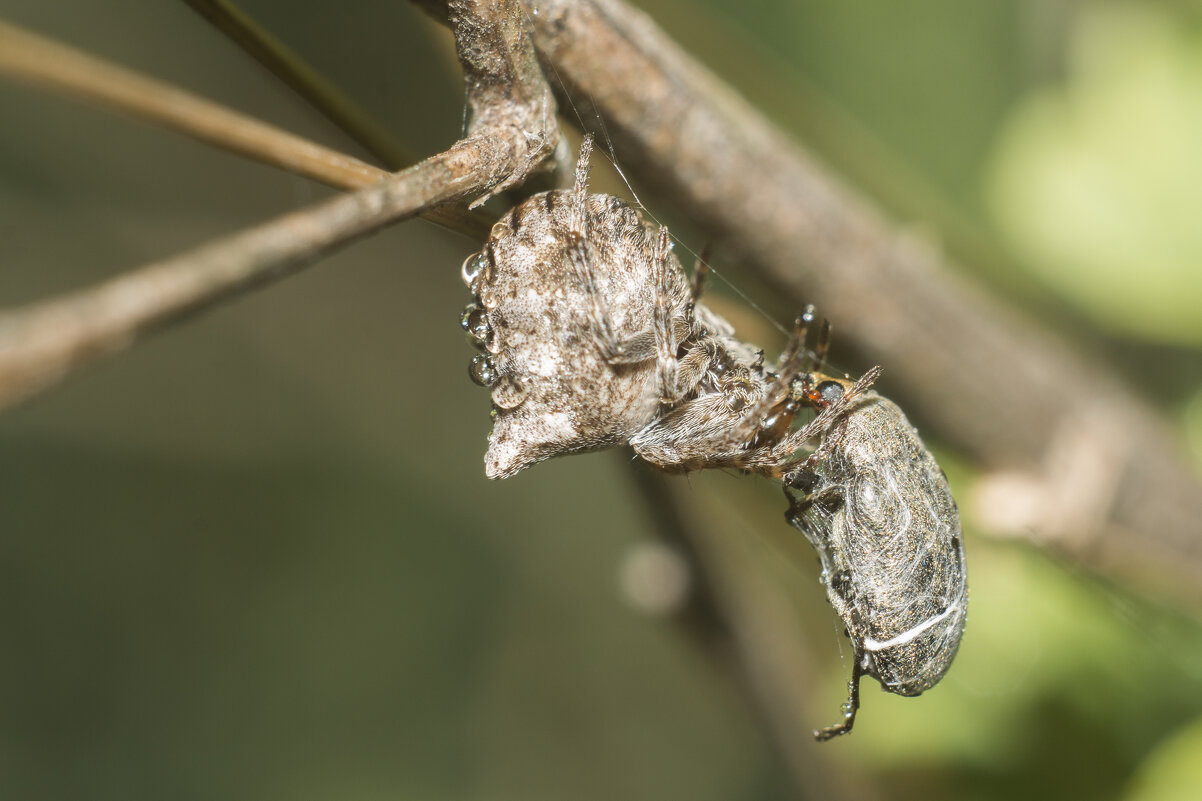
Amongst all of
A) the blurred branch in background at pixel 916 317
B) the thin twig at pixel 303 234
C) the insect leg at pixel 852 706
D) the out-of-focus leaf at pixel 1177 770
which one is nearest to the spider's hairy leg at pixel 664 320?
the thin twig at pixel 303 234

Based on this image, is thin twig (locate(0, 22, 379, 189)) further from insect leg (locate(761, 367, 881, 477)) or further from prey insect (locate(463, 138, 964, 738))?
insect leg (locate(761, 367, 881, 477))

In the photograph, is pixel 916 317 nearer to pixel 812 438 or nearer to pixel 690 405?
pixel 812 438

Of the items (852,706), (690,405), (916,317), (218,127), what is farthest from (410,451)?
(218,127)

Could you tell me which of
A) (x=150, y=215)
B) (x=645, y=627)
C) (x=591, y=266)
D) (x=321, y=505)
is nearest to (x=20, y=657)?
(x=321, y=505)

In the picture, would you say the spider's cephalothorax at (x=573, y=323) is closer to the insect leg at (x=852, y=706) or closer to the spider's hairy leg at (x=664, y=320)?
the spider's hairy leg at (x=664, y=320)

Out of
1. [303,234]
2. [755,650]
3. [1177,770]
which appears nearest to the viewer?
[303,234]

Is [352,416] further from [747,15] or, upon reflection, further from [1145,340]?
[1145,340]
